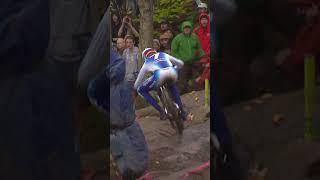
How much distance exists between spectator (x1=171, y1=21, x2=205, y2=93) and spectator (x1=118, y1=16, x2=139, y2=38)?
0.24 metres

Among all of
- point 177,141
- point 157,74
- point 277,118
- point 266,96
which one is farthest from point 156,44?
point 277,118

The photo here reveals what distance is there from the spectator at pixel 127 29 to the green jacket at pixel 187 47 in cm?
24

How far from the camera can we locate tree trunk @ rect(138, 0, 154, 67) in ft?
11.9

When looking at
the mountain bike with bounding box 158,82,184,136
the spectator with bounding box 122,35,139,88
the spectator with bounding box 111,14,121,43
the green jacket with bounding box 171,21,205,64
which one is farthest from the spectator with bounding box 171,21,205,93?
the spectator with bounding box 111,14,121,43

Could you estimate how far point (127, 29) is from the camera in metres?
3.69

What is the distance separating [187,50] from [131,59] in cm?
34

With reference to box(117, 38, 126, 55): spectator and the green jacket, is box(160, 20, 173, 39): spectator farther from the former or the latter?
box(117, 38, 126, 55): spectator

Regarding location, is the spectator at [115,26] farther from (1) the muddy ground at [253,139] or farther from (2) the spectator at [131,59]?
(1) the muddy ground at [253,139]

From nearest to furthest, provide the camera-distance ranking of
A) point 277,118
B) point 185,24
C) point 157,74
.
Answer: point 277,118, point 185,24, point 157,74

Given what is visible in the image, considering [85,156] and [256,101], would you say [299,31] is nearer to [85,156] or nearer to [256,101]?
[256,101]

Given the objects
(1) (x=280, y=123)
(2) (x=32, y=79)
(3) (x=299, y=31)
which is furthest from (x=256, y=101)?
(2) (x=32, y=79)

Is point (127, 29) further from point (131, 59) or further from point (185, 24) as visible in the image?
point (185, 24)

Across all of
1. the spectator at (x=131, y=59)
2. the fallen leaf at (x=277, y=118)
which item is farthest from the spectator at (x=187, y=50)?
the fallen leaf at (x=277, y=118)

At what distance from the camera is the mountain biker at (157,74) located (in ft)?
11.9
